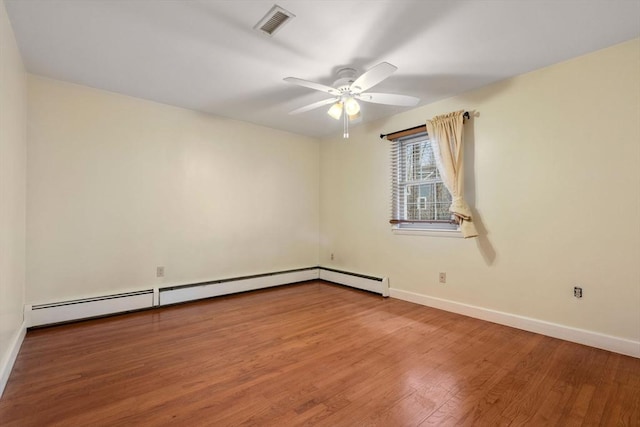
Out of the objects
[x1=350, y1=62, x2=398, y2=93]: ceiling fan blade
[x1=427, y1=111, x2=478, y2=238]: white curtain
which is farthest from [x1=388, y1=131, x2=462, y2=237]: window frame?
[x1=350, y1=62, x2=398, y2=93]: ceiling fan blade

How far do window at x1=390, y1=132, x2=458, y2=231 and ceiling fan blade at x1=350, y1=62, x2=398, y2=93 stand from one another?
5.00 ft

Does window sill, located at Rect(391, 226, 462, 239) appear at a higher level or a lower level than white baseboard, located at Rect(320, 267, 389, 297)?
higher

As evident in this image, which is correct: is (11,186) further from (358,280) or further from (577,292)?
(577,292)

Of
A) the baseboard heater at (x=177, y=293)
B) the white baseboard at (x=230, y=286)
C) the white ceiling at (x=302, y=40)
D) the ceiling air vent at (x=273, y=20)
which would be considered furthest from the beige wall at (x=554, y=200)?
the ceiling air vent at (x=273, y=20)

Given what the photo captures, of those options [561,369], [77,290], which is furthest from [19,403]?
[561,369]

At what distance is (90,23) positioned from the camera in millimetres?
2072

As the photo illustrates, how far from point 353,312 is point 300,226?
A: 6.61 feet

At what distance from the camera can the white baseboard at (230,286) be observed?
3497 mm

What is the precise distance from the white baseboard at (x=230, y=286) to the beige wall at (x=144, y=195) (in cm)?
14

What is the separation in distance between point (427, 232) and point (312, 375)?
2.27 meters

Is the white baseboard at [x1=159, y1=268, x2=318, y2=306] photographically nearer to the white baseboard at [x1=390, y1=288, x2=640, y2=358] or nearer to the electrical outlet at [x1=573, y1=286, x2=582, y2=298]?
the white baseboard at [x1=390, y1=288, x2=640, y2=358]

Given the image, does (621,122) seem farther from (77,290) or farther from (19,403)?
(77,290)

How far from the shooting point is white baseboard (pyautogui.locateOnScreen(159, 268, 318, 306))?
3497 mm

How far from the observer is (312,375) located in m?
1.96
